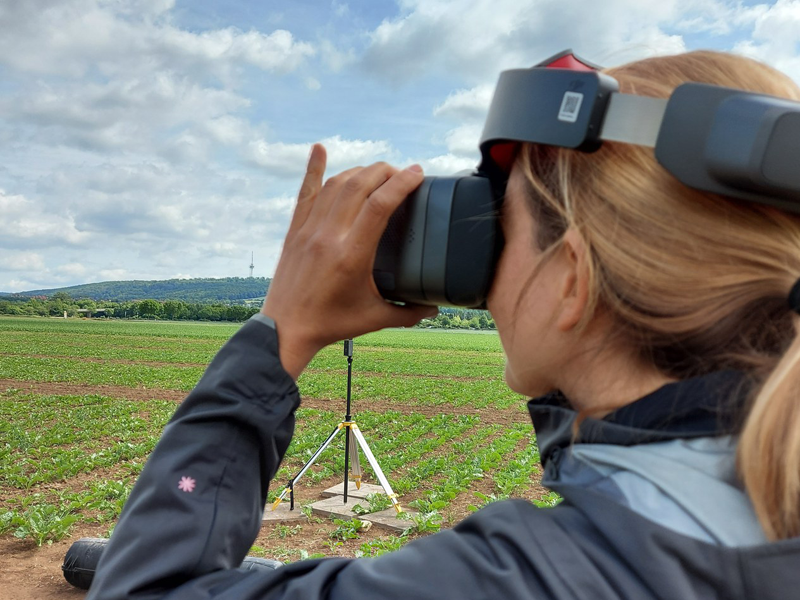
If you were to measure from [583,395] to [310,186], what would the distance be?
48 centimetres

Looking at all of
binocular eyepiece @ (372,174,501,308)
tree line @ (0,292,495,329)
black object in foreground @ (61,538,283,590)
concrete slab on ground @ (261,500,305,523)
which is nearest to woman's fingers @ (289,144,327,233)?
binocular eyepiece @ (372,174,501,308)

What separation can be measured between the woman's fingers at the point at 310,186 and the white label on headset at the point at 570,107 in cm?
34

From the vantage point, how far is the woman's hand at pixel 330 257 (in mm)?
899

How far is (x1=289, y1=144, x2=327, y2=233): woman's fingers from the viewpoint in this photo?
0.95 metres

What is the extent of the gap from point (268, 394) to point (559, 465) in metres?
0.40

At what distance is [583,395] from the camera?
2.99ft

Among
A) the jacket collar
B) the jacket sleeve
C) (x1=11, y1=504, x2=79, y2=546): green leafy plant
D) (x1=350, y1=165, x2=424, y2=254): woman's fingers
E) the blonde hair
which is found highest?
(x1=350, y1=165, x2=424, y2=254): woman's fingers

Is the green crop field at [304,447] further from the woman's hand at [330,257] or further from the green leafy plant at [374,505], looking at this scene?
the woman's hand at [330,257]

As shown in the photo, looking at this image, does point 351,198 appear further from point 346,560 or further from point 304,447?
point 304,447

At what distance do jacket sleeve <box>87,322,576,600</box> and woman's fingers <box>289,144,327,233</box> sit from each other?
17 cm

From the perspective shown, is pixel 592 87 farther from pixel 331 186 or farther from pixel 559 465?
pixel 559 465

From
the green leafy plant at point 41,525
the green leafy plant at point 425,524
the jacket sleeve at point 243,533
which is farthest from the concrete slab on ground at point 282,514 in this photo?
the jacket sleeve at point 243,533

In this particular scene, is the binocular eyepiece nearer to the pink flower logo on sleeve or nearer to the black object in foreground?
Result: the pink flower logo on sleeve

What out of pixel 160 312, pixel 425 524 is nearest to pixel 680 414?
pixel 425 524
